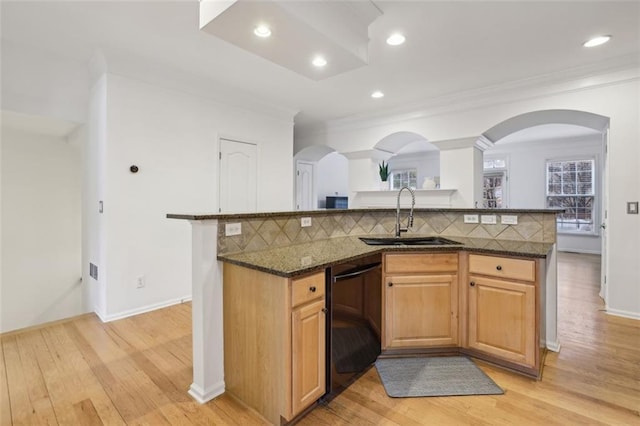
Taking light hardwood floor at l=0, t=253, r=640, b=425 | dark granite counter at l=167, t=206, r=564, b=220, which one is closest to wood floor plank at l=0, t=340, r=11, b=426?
light hardwood floor at l=0, t=253, r=640, b=425

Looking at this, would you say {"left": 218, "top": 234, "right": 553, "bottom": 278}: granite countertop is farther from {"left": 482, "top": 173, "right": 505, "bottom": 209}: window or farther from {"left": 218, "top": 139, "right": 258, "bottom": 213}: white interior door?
{"left": 482, "top": 173, "right": 505, "bottom": 209}: window

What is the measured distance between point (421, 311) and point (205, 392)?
1.56m

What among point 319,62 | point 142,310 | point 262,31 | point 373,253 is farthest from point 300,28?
point 142,310

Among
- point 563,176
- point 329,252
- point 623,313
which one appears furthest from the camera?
point 563,176

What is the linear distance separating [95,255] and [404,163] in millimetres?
8160

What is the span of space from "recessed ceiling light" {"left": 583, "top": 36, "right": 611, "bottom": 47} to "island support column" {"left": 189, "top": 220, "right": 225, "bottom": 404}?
3681mm

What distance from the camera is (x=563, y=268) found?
5.53 m

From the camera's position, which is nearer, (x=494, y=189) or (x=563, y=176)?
(x=563, y=176)

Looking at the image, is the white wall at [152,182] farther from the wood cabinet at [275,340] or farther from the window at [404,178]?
the window at [404,178]

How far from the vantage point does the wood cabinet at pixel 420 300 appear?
2.33 metres

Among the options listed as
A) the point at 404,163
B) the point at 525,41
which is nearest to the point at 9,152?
the point at 525,41

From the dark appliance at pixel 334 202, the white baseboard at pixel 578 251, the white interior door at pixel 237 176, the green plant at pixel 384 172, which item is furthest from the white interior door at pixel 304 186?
the white baseboard at pixel 578 251

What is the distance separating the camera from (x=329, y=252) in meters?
2.11

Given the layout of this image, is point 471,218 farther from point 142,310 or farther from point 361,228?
point 142,310
